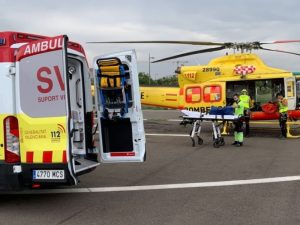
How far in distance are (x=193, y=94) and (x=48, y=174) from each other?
11.9 metres

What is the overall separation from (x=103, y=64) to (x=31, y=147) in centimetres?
183

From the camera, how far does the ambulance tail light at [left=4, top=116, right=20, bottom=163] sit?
19.7 ft

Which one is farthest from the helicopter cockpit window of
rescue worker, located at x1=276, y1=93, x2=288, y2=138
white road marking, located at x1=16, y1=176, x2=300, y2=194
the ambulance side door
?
the ambulance side door

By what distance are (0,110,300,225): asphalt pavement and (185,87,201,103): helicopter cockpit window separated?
20.2 ft

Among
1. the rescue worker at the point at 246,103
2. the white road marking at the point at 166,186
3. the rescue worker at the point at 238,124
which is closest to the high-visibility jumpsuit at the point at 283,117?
the rescue worker at the point at 246,103

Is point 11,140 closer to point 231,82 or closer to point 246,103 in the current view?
point 246,103

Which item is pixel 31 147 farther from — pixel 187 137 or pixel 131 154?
pixel 187 137

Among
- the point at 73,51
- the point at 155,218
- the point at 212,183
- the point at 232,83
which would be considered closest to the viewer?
the point at 155,218

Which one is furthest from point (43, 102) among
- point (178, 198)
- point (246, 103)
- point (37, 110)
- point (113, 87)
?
point (246, 103)

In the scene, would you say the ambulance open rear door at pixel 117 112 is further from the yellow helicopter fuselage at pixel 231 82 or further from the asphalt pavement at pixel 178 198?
the yellow helicopter fuselage at pixel 231 82

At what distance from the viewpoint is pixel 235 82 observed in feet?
55.7

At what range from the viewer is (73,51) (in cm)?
658

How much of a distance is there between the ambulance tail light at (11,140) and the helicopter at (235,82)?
1066 centimetres

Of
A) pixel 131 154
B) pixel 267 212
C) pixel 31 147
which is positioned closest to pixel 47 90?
pixel 31 147
